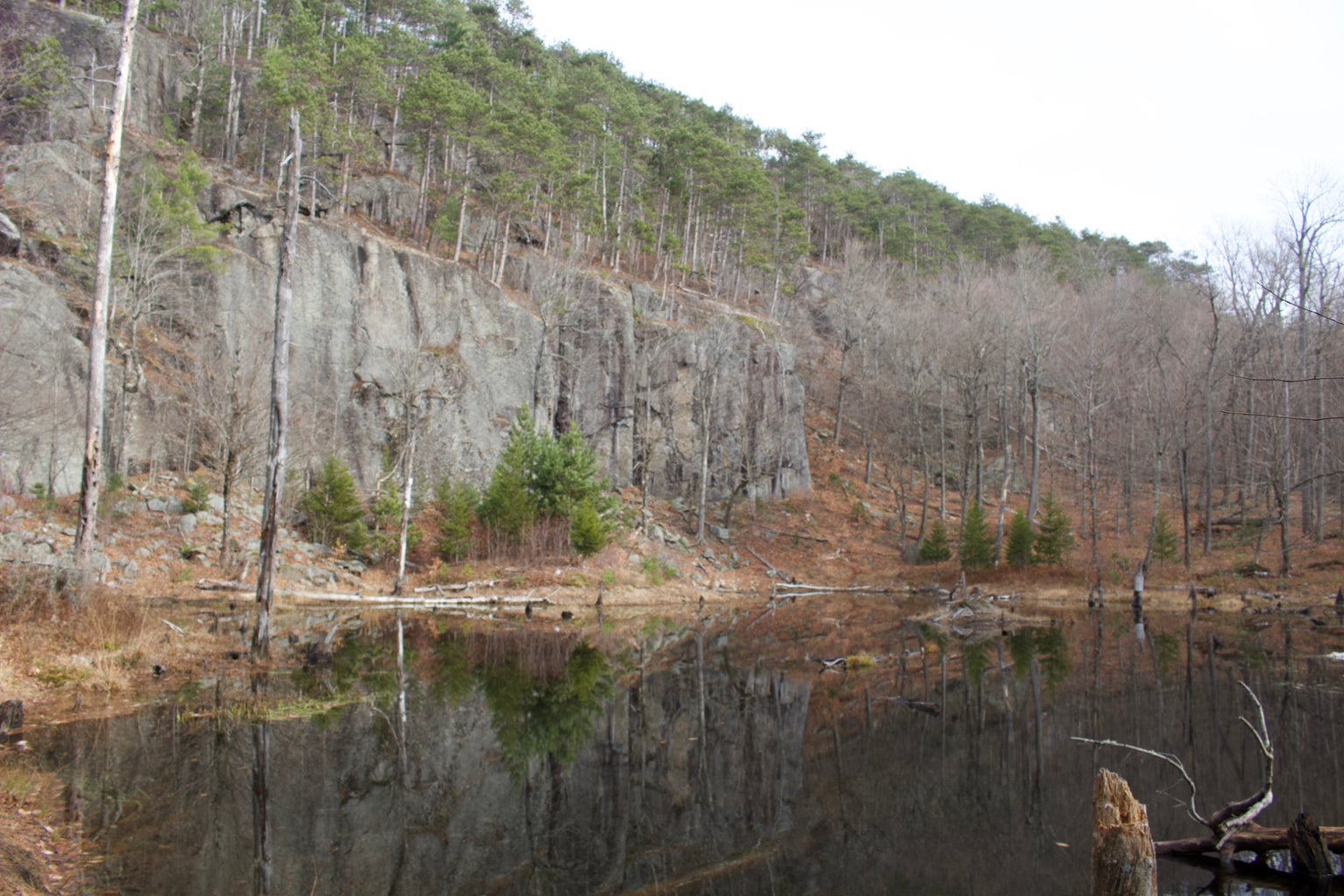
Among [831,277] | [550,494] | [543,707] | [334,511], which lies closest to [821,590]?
[550,494]

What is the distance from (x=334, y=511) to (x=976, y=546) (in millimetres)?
25134

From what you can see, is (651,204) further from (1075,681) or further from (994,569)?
(1075,681)

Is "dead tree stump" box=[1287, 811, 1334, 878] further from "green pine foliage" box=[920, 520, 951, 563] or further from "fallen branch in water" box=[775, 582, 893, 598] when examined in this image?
"green pine foliage" box=[920, 520, 951, 563]

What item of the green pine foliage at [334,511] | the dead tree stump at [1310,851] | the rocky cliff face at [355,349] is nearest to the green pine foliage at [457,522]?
the green pine foliage at [334,511]

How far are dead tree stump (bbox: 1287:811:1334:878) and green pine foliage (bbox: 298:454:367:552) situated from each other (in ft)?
88.5

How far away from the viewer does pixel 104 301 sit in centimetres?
1452

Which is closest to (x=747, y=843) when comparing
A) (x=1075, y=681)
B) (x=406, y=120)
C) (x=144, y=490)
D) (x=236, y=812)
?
(x=236, y=812)

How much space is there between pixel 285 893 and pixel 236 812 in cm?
182

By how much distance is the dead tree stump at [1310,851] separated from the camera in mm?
6973

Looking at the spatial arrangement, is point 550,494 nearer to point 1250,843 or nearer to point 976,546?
point 976,546

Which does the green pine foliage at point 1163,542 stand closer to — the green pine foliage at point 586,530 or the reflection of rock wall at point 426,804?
the green pine foliage at point 586,530

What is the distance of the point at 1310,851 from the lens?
275 inches

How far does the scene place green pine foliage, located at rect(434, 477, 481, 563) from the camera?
30.1 meters

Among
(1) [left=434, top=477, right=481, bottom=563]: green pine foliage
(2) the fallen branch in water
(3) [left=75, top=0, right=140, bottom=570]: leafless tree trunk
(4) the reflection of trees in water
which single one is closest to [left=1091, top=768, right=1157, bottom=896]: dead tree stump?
(4) the reflection of trees in water
